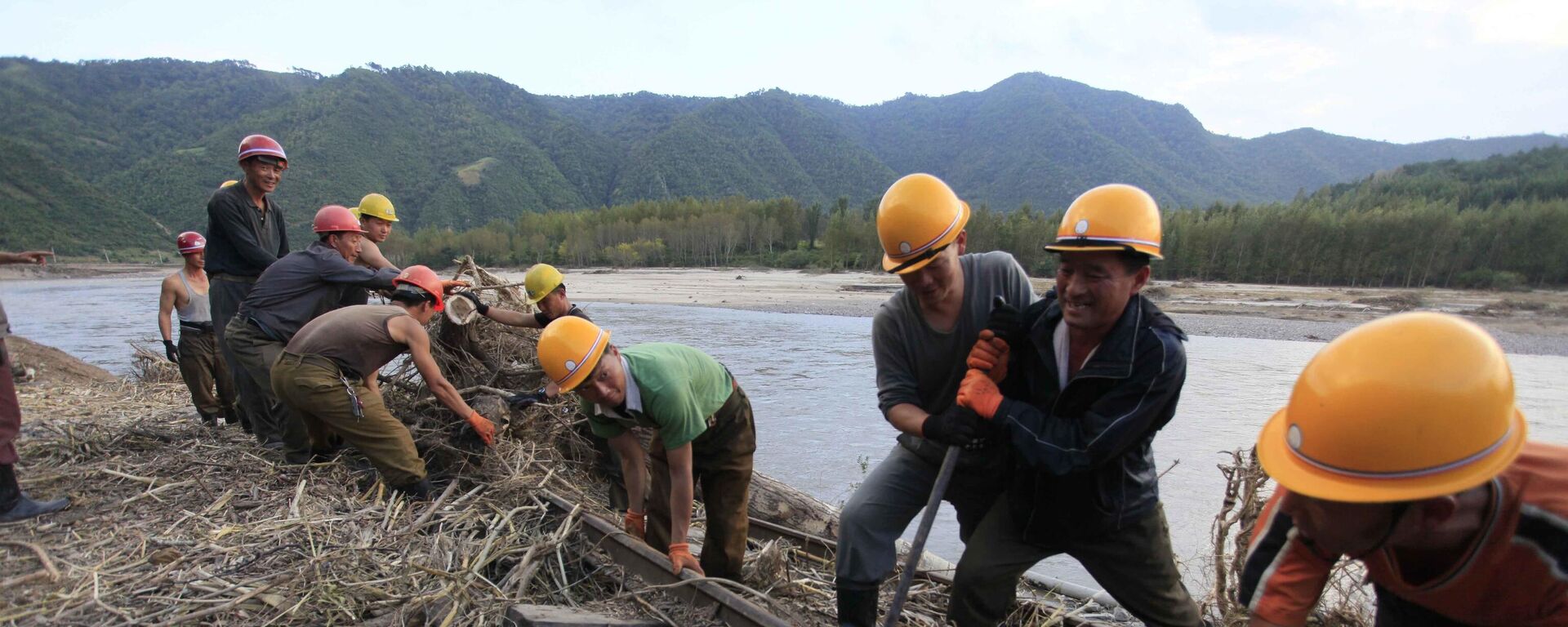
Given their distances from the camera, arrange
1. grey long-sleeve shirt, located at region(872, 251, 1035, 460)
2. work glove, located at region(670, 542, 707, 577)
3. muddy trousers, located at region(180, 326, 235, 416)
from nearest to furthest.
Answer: grey long-sleeve shirt, located at region(872, 251, 1035, 460), work glove, located at region(670, 542, 707, 577), muddy trousers, located at region(180, 326, 235, 416)

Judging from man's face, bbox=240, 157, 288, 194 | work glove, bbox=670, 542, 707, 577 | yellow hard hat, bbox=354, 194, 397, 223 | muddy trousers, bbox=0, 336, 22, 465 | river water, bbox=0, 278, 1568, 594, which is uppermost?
man's face, bbox=240, 157, 288, 194

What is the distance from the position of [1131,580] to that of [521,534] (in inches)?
119

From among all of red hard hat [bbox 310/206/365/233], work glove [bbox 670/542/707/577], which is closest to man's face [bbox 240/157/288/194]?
red hard hat [bbox 310/206/365/233]

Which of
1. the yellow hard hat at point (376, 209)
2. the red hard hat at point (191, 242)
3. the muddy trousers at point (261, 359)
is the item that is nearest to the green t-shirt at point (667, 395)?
the muddy trousers at point (261, 359)

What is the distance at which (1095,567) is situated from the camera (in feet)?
8.40

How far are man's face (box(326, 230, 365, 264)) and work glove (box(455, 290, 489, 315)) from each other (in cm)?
81

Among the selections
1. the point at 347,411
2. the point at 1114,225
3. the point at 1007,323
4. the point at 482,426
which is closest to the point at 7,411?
the point at 347,411

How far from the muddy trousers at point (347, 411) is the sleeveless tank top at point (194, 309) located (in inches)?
147

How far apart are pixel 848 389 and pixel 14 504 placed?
10.0 meters

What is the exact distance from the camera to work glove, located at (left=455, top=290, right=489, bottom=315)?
536 centimetres

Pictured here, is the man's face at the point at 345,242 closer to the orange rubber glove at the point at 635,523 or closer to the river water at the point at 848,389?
the orange rubber glove at the point at 635,523

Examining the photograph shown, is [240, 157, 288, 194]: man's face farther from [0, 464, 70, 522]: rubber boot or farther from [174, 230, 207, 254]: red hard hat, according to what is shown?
[174, 230, 207, 254]: red hard hat

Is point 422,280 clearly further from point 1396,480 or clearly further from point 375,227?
point 1396,480

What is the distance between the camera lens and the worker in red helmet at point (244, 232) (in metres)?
4.79
